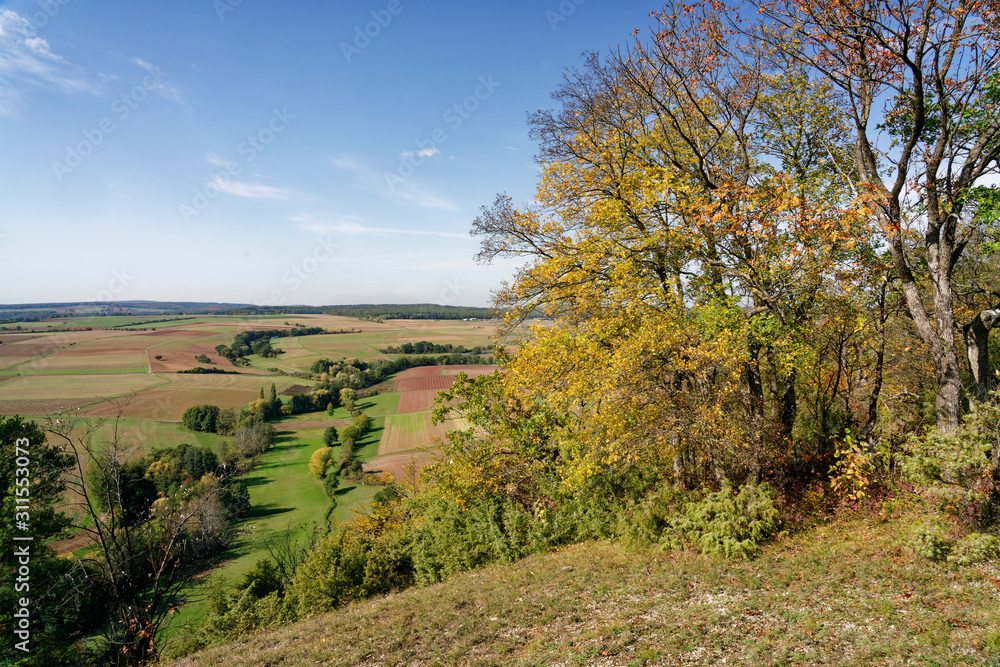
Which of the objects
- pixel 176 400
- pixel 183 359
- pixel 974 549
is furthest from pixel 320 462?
pixel 974 549

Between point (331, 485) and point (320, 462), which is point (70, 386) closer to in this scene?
point (320, 462)

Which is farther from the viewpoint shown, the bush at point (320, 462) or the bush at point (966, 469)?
the bush at point (320, 462)

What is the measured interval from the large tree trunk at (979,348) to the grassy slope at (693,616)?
129 inches

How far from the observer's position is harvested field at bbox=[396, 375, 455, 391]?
213ft

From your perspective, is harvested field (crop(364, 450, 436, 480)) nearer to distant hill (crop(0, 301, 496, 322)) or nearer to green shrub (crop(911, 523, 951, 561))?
green shrub (crop(911, 523, 951, 561))

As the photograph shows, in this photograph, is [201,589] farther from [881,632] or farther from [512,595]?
[881,632]

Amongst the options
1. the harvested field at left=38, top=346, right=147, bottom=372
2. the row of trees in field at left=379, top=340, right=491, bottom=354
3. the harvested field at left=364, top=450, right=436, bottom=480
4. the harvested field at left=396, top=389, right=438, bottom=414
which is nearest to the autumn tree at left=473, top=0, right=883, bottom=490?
the harvested field at left=364, top=450, right=436, bottom=480

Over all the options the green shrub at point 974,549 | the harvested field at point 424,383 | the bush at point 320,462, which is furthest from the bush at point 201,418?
the green shrub at point 974,549

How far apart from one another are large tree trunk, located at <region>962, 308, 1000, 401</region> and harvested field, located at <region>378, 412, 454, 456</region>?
149ft

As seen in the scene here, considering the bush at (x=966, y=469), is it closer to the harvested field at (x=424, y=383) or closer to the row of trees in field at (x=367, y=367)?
the harvested field at (x=424, y=383)

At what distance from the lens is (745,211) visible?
29.4 ft

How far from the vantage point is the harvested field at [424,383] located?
64781 millimetres

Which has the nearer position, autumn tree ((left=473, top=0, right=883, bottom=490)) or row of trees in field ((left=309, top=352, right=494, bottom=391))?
autumn tree ((left=473, top=0, right=883, bottom=490))

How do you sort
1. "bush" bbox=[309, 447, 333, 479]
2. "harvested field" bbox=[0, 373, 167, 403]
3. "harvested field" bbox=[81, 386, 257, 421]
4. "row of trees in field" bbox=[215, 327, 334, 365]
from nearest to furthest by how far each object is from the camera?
"bush" bbox=[309, 447, 333, 479] < "harvested field" bbox=[0, 373, 167, 403] < "harvested field" bbox=[81, 386, 257, 421] < "row of trees in field" bbox=[215, 327, 334, 365]
